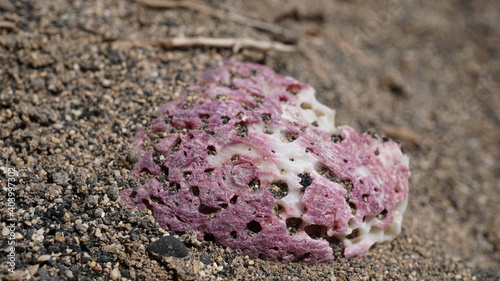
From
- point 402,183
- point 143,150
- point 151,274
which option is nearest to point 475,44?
point 402,183

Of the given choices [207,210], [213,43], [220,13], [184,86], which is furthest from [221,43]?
[207,210]

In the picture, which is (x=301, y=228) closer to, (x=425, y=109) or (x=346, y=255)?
(x=346, y=255)

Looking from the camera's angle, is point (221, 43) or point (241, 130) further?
point (221, 43)

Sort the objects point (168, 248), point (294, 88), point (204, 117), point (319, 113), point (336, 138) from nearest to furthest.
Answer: point (168, 248) < point (204, 117) < point (336, 138) < point (319, 113) < point (294, 88)

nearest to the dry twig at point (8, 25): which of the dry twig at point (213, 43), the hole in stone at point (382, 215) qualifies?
the dry twig at point (213, 43)

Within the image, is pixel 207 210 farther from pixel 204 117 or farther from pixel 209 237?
pixel 204 117

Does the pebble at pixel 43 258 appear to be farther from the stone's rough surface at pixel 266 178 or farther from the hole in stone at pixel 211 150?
the hole in stone at pixel 211 150
